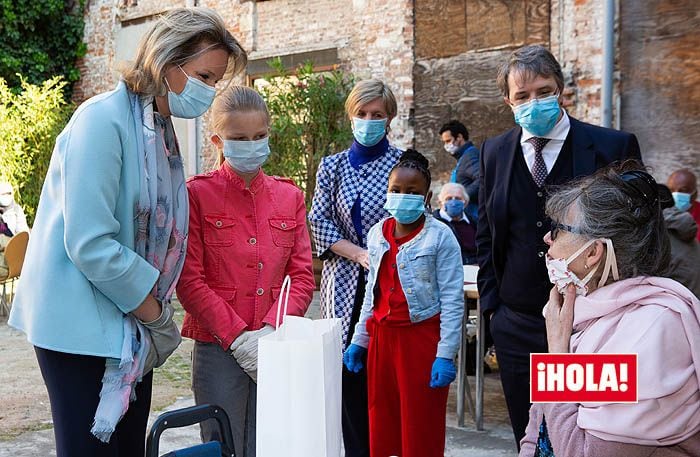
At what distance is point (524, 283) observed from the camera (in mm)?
2805

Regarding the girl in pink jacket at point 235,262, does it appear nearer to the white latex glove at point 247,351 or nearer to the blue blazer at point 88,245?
the white latex glove at point 247,351

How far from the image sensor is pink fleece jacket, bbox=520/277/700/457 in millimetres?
1746

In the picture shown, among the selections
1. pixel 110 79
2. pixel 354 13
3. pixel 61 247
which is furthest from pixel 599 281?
pixel 110 79

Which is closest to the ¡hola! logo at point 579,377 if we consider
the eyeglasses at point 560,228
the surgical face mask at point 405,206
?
the eyeglasses at point 560,228

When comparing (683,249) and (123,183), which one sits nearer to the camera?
(123,183)

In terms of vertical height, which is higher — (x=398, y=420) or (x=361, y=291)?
(x=361, y=291)

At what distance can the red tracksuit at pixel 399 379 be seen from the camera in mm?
3211

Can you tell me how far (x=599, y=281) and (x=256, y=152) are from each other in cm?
126

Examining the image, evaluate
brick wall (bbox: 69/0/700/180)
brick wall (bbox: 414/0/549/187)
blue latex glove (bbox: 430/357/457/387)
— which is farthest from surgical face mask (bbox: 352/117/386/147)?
brick wall (bbox: 414/0/549/187)

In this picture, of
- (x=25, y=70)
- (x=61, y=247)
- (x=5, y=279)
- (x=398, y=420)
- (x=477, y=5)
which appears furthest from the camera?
(x=25, y=70)

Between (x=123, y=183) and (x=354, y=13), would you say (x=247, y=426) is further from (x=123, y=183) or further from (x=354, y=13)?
(x=354, y=13)

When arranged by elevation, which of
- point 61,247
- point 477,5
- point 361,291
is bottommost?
point 361,291

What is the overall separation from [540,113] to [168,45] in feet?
4.40

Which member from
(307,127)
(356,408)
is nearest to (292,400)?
(356,408)
